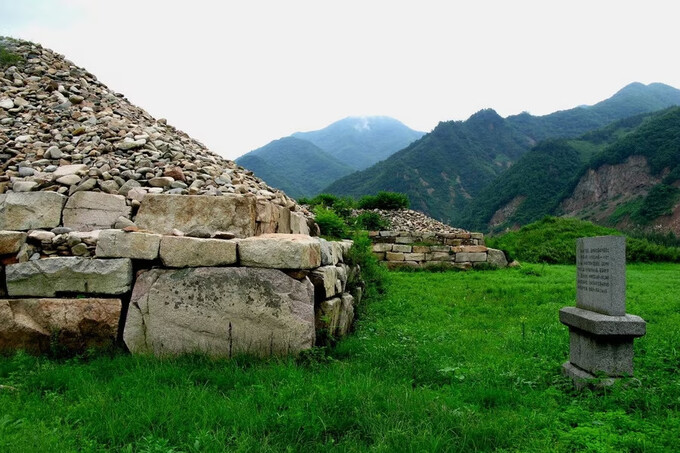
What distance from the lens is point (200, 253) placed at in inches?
176

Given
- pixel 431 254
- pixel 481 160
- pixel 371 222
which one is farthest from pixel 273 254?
pixel 481 160

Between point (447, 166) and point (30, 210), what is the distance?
2199 inches

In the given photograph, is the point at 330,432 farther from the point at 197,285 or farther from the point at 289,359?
the point at 197,285

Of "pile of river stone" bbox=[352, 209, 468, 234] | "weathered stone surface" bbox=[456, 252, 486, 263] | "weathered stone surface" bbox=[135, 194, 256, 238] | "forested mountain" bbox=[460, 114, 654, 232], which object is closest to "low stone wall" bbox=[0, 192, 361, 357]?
"weathered stone surface" bbox=[135, 194, 256, 238]

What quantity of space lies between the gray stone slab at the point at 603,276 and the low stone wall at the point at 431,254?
31.0 ft

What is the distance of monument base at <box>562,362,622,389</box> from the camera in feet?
12.6

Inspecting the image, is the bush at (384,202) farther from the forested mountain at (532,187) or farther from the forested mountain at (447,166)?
the forested mountain at (447,166)

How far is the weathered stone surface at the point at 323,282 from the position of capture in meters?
4.80

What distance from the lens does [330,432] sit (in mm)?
2938

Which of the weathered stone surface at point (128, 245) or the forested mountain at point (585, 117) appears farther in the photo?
the forested mountain at point (585, 117)

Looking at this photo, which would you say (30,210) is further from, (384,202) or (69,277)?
(384,202)

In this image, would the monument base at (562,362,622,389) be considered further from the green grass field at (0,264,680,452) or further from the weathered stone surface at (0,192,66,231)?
the weathered stone surface at (0,192,66,231)

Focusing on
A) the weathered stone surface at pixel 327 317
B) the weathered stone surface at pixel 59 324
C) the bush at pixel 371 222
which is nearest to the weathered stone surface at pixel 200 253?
the weathered stone surface at pixel 59 324

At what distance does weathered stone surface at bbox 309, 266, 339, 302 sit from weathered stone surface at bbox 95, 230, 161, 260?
1692 mm
